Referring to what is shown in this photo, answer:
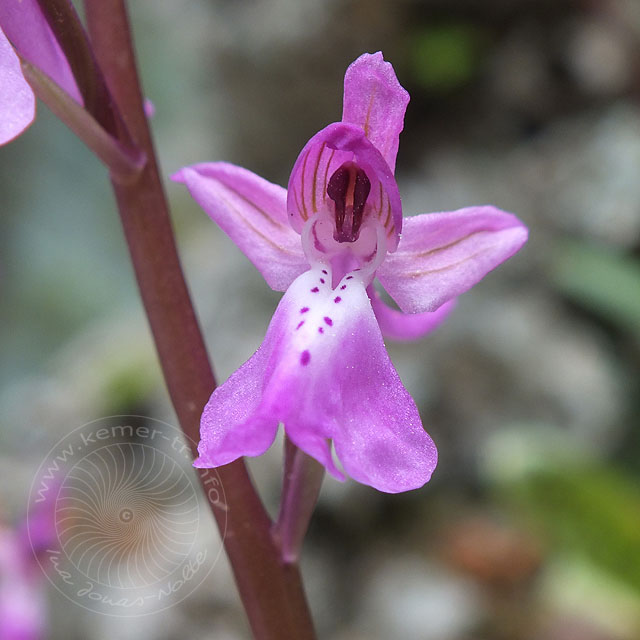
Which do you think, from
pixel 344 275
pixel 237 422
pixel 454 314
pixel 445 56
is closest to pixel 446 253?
pixel 344 275

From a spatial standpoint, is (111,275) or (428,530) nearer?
(428,530)

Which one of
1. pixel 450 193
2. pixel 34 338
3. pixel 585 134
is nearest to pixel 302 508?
pixel 450 193

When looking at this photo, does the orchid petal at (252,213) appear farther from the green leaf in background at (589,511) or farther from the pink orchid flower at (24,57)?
the green leaf in background at (589,511)

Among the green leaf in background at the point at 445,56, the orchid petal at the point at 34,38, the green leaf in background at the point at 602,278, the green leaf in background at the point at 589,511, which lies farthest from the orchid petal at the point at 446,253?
the green leaf in background at the point at 445,56

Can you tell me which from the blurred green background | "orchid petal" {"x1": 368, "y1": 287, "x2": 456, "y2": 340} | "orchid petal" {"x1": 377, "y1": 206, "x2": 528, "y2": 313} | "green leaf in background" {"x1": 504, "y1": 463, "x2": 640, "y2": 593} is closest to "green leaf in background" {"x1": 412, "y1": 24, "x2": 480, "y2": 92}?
the blurred green background

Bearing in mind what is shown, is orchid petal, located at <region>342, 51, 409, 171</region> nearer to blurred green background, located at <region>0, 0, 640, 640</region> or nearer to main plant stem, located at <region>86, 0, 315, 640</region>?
main plant stem, located at <region>86, 0, 315, 640</region>

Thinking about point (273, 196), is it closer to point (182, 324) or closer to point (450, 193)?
point (182, 324)
